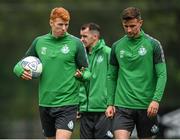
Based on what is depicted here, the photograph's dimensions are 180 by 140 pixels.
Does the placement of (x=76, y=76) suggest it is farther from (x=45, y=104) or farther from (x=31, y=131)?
(x=31, y=131)

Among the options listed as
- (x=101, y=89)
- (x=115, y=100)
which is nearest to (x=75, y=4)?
(x=101, y=89)

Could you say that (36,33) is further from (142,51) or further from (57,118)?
(142,51)

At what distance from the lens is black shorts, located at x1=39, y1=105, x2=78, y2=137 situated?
467 inches

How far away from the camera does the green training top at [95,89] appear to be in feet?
44.4

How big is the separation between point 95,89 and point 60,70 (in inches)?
68.4

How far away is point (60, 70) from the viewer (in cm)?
1191

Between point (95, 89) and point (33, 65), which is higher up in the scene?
point (33, 65)

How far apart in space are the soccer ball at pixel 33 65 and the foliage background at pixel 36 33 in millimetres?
9423

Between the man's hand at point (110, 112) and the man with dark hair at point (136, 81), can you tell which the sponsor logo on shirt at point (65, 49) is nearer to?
the man with dark hair at point (136, 81)

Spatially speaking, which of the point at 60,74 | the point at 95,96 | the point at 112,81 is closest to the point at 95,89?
the point at 95,96

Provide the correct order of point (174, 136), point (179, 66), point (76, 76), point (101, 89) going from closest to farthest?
point (76, 76), point (101, 89), point (174, 136), point (179, 66)

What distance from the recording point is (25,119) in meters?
22.8

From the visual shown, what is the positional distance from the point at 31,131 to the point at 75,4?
351cm

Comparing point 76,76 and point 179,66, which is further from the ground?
point 76,76
